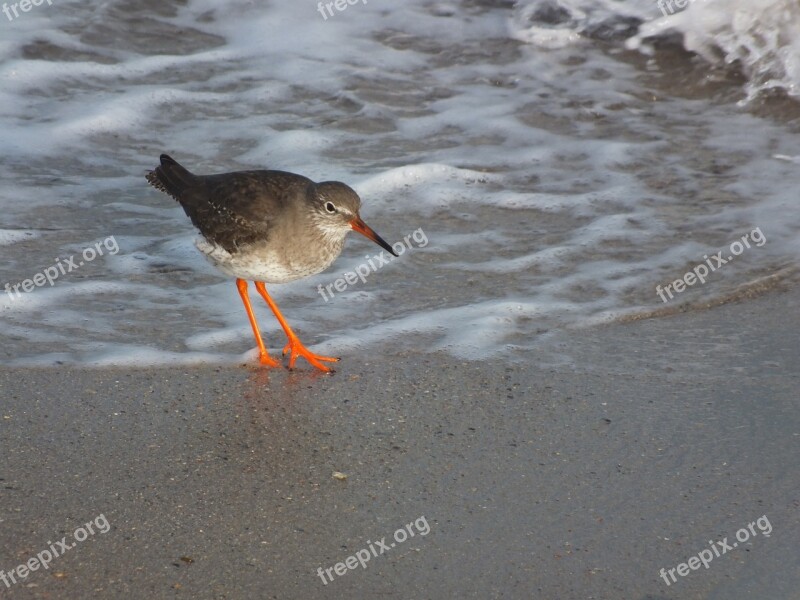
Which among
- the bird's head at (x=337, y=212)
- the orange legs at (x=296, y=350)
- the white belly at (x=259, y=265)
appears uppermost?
the bird's head at (x=337, y=212)

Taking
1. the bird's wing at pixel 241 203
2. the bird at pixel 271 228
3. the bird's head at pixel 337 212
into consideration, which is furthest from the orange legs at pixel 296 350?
the bird's head at pixel 337 212

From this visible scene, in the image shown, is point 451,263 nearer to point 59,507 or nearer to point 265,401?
point 265,401

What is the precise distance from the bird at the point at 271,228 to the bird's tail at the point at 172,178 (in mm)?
163

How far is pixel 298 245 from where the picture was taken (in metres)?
5.45

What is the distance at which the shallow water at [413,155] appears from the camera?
5688mm

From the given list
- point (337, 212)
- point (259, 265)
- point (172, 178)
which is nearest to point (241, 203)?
point (259, 265)

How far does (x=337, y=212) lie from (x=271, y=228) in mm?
363

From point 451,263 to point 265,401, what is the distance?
1801 millimetres

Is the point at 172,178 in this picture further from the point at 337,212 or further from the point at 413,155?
the point at 413,155

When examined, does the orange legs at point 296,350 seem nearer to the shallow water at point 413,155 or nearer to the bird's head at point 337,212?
the shallow water at point 413,155

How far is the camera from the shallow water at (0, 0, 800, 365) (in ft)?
18.7

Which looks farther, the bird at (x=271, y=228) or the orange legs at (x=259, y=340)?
the bird at (x=271, y=228)

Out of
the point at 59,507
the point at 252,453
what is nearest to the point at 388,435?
the point at 252,453

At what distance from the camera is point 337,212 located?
5586 mm
